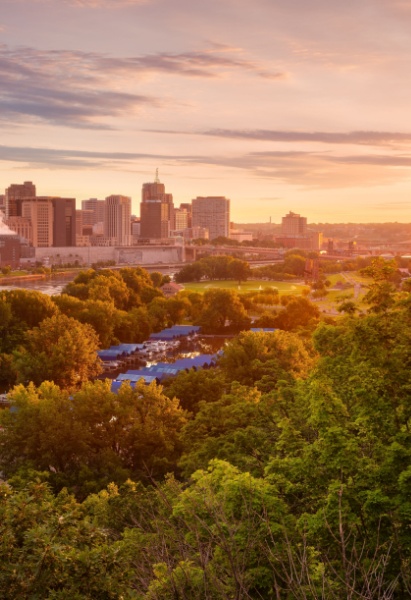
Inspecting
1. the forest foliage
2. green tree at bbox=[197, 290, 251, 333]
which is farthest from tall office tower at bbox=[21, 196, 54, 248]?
the forest foliage

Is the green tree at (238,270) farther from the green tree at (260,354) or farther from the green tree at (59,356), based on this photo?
the green tree at (260,354)

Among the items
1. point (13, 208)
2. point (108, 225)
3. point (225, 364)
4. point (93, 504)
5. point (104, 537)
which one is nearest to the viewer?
point (104, 537)

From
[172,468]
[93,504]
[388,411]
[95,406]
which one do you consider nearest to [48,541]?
[388,411]

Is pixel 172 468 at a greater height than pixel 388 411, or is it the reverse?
pixel 388 411

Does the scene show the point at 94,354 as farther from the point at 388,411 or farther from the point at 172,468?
the point at 388,411

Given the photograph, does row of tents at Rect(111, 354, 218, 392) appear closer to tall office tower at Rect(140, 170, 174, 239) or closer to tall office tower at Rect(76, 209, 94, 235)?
tall office tower at Rect(76, 209, 94, 235)

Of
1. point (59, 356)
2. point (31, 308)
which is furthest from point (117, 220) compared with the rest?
point (59, 356)

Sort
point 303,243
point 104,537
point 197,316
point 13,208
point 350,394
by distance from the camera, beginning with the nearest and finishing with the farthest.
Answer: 1. point 104,537
2. point 350,394
3. point 197,316
4. point 13,208
5. point 303,243
